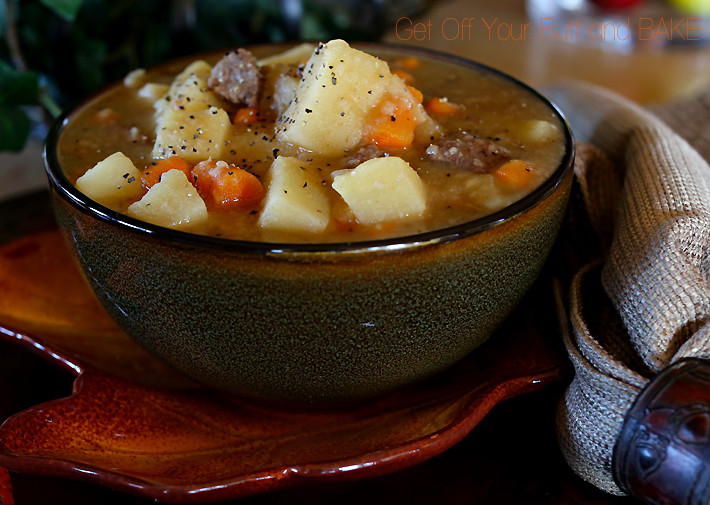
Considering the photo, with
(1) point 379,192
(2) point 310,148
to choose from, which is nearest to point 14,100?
(2) point 310,148

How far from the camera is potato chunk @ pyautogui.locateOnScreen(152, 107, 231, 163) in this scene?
4.85ft

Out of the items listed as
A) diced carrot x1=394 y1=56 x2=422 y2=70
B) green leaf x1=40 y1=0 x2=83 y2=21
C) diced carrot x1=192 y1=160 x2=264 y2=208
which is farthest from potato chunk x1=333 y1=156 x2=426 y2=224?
green leaf x1=40 y1=0 x2=83 y2=21

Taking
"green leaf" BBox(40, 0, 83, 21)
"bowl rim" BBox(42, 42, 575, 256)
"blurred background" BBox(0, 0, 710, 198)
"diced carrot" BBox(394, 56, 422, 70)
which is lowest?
"blurred background" BBox(0, 0, 710, 198)

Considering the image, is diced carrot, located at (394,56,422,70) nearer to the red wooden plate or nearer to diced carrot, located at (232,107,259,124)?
diced carrot, located at (232,107,259,124)

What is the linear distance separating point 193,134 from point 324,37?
2.17 meters

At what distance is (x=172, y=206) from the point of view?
50.6 inches

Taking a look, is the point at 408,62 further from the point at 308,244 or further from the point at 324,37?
the point at 324,37

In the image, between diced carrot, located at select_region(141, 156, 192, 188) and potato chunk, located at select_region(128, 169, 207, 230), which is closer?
potato chunk, located at select_region(128, 169, 207, 230)

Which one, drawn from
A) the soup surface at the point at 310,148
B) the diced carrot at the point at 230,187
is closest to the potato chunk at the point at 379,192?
the soup surface at the point at 310,148

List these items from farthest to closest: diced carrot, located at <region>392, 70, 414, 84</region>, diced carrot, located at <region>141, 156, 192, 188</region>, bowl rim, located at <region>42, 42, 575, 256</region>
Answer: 1. diced carrot, located at <region>392, 70, 414, 84</region>
2. diced carrot, located at <region>141, 156, 192, 188</region>
3. bowl rim, located at <region>42, 42, 575, 256</region>

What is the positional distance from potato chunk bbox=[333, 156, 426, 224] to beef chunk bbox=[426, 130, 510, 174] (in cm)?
16

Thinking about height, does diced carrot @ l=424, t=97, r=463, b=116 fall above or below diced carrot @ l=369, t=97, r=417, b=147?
below

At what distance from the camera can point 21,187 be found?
9.94 feet

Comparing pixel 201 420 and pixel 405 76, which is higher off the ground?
pixel 405 76
